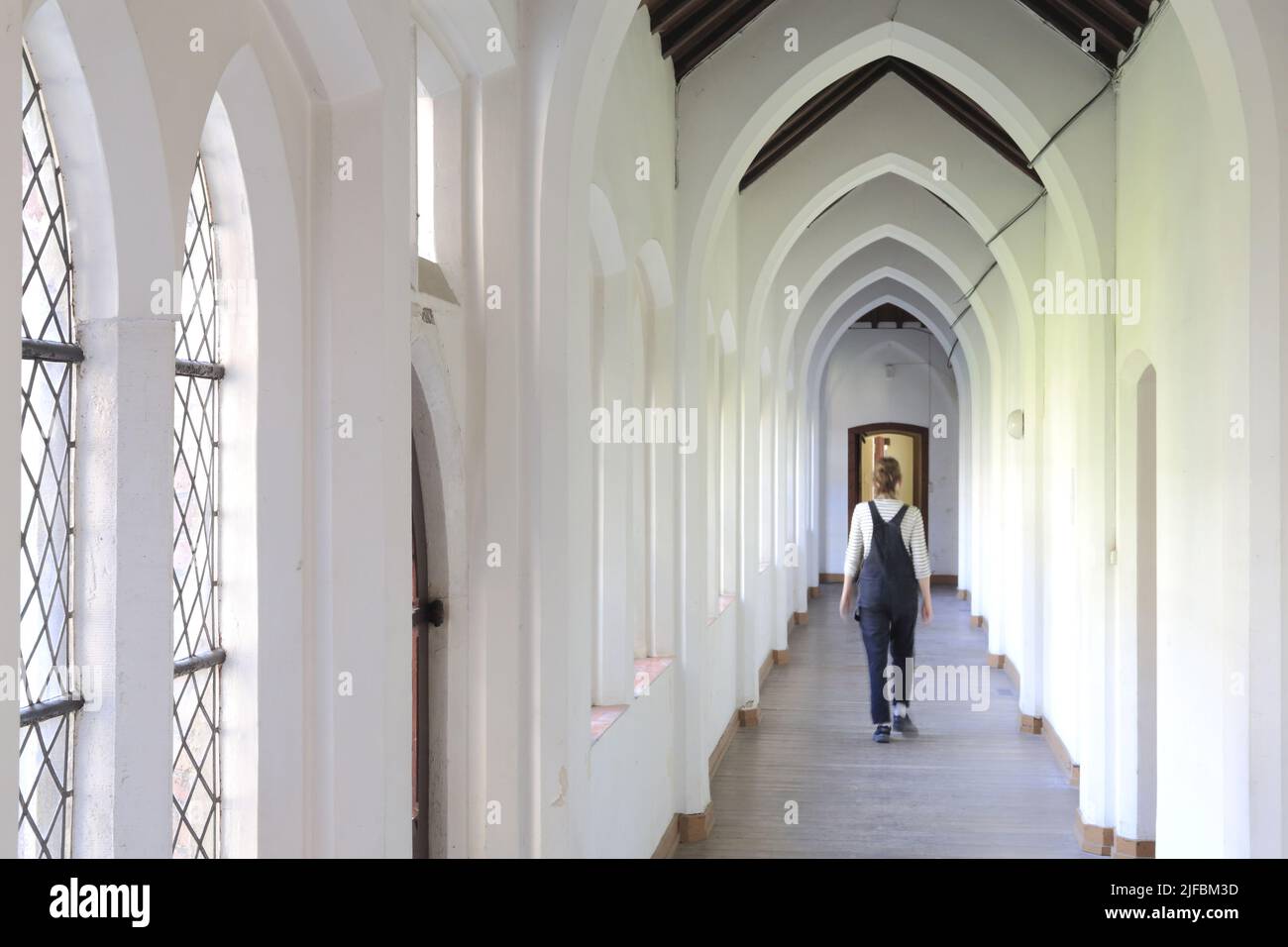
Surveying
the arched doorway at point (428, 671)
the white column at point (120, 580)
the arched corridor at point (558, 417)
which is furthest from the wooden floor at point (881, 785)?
the white column at point (120, 580)

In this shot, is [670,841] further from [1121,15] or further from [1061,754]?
[1121,15]

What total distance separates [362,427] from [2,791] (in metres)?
1.22

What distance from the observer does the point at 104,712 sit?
188 cm

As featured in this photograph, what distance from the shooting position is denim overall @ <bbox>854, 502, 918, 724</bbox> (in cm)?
812

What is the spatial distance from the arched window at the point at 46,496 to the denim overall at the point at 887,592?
6663mm

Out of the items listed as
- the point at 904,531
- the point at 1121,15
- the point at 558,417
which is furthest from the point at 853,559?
the point at 558,417

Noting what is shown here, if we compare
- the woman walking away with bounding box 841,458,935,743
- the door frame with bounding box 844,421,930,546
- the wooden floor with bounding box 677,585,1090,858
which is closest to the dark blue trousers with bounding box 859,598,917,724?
the woman walking away with bounding box 841,458,935,743

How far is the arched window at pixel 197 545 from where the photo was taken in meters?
2.25

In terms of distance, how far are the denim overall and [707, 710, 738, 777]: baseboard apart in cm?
116

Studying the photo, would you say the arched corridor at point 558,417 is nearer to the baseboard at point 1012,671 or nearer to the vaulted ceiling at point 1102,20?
the vaulted ceiling at point 1102,20

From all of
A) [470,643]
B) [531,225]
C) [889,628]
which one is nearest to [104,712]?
[470,643]

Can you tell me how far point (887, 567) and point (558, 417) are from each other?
495cm

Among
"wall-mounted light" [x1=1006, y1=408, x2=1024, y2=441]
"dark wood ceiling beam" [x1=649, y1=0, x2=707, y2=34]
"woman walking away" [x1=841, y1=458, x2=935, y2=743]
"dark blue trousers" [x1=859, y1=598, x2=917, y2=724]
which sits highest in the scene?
"dark wood ceiling beam" [x1=649, y1=0, x2=707, y2=34]

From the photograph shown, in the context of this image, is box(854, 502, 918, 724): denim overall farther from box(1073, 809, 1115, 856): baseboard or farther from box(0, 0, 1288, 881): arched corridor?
box(1073, 809, 1115, 856): baseboard
